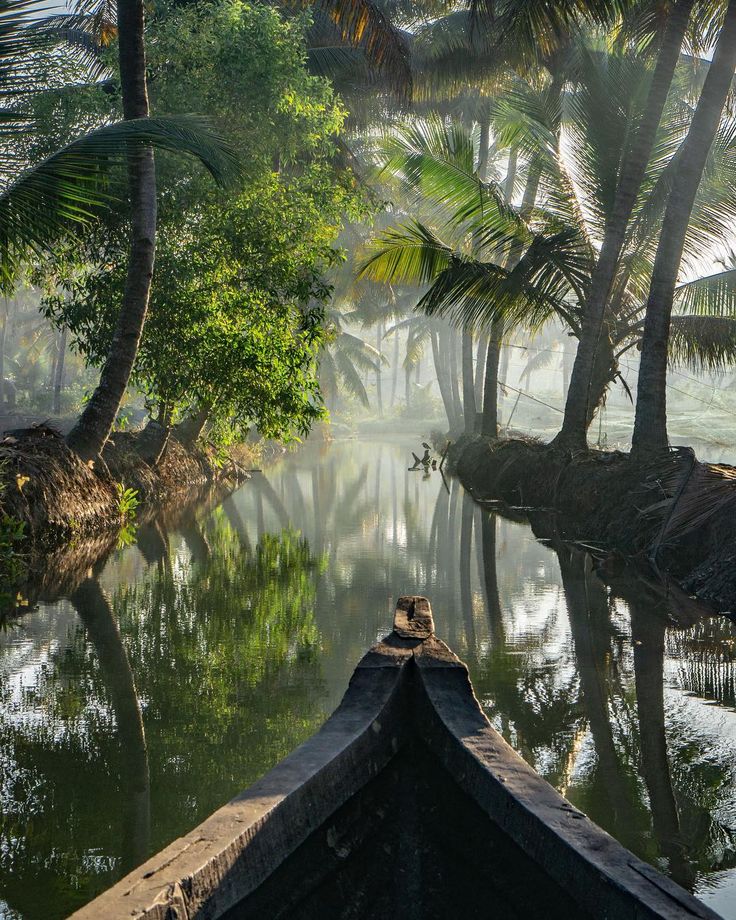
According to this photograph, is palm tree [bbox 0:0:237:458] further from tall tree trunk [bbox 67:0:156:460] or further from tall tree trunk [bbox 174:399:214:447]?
tall tree trunk [bbox 174:399:214:447]

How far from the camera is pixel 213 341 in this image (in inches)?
551

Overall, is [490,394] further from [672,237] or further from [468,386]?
[672,237]

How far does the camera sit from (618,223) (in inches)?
548

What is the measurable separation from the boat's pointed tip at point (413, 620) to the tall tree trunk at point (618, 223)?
10.3 m

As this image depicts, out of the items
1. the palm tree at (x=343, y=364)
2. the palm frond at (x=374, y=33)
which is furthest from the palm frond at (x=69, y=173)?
the palm tree at (x=343, y=364)

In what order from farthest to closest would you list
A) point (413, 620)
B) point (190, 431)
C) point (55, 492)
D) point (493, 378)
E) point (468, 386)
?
point (468, 386) < point (493, 378) < point (190, 431) < point (55, 492) < point (413, 620)

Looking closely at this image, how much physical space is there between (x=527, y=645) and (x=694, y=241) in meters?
11.0

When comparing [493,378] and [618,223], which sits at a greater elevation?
[618,223]

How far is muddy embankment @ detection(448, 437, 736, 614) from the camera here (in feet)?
28.8

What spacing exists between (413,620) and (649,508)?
699 centimetres

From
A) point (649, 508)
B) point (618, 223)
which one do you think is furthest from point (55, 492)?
point (618, 223)

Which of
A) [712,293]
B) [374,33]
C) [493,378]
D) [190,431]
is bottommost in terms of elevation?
[190,431]

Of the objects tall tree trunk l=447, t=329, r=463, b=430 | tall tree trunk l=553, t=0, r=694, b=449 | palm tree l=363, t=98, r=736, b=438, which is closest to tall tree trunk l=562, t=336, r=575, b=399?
tall tree trunk l=447, t=329, r=463, b=430

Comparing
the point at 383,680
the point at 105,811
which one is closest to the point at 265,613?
the point at 105,811
